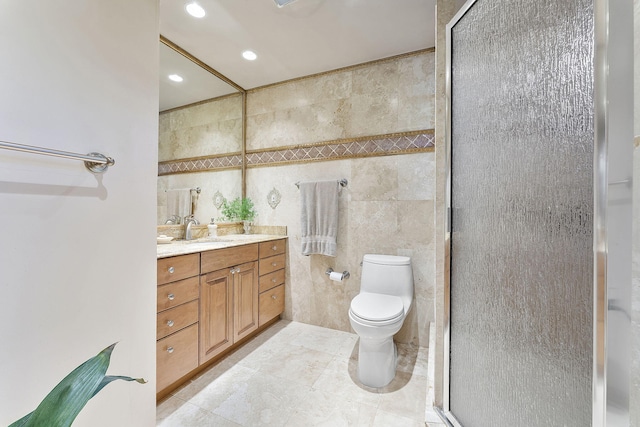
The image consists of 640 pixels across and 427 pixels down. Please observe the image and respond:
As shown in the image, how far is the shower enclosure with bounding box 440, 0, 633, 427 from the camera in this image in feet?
1.70

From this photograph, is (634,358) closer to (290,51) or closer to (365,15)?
(365,15)

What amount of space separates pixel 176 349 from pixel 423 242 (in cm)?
178

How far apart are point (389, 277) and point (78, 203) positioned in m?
1.76

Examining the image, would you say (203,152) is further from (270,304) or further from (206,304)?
(270,304)

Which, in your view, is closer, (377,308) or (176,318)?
(176,318)

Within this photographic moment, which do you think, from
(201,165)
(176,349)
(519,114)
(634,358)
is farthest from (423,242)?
(201,165)

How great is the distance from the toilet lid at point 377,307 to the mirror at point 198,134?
149cm

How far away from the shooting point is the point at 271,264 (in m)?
2.23

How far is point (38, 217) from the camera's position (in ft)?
2.49

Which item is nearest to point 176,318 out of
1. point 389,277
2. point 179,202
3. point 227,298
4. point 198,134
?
point 227,298

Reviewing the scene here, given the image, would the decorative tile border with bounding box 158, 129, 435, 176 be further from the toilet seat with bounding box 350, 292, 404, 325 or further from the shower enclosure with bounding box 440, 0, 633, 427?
the toilet seat with bounding box 350, 292, 404, 325

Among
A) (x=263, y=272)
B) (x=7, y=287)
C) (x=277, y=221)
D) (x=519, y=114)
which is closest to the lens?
(x=7, y=287)

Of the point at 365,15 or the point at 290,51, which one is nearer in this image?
the point at 365,15

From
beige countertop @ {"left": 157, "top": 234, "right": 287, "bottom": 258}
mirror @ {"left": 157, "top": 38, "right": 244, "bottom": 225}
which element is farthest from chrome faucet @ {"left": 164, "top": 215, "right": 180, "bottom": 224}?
beige countertop @ {"left": 157, "top": 234, "right": 287, "bottom": 258}
